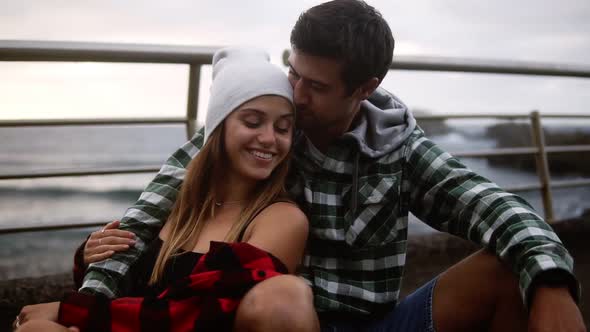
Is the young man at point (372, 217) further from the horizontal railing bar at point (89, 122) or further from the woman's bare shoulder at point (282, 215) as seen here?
the horizontal railing bar at point (89, 122)

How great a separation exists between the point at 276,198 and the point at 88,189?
15.7 metres

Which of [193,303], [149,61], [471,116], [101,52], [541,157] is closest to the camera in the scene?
[193,303]

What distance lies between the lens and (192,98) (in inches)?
80.7

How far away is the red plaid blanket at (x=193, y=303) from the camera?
3.49 feet

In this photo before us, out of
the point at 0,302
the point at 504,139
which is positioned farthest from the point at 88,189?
the point at 504,139

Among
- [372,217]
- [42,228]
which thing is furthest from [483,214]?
[42,228]

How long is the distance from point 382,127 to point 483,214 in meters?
0.36

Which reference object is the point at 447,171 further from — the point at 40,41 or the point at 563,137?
the point at 563,137

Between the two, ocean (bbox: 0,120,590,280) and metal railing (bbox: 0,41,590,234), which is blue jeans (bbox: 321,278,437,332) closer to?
metal railing (bbox: 0,41,590,234)

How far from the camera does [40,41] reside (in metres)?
1.71

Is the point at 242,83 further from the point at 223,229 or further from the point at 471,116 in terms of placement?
the point at 471,116

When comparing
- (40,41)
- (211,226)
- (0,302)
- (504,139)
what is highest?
(40,41)

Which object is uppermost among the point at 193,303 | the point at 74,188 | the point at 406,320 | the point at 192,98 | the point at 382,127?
the point at 382,127

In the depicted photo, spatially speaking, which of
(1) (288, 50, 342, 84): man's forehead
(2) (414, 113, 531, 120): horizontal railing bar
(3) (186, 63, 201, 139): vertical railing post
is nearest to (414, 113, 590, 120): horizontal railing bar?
(2) (414, 113, 531, 120): horizontal railing bar
